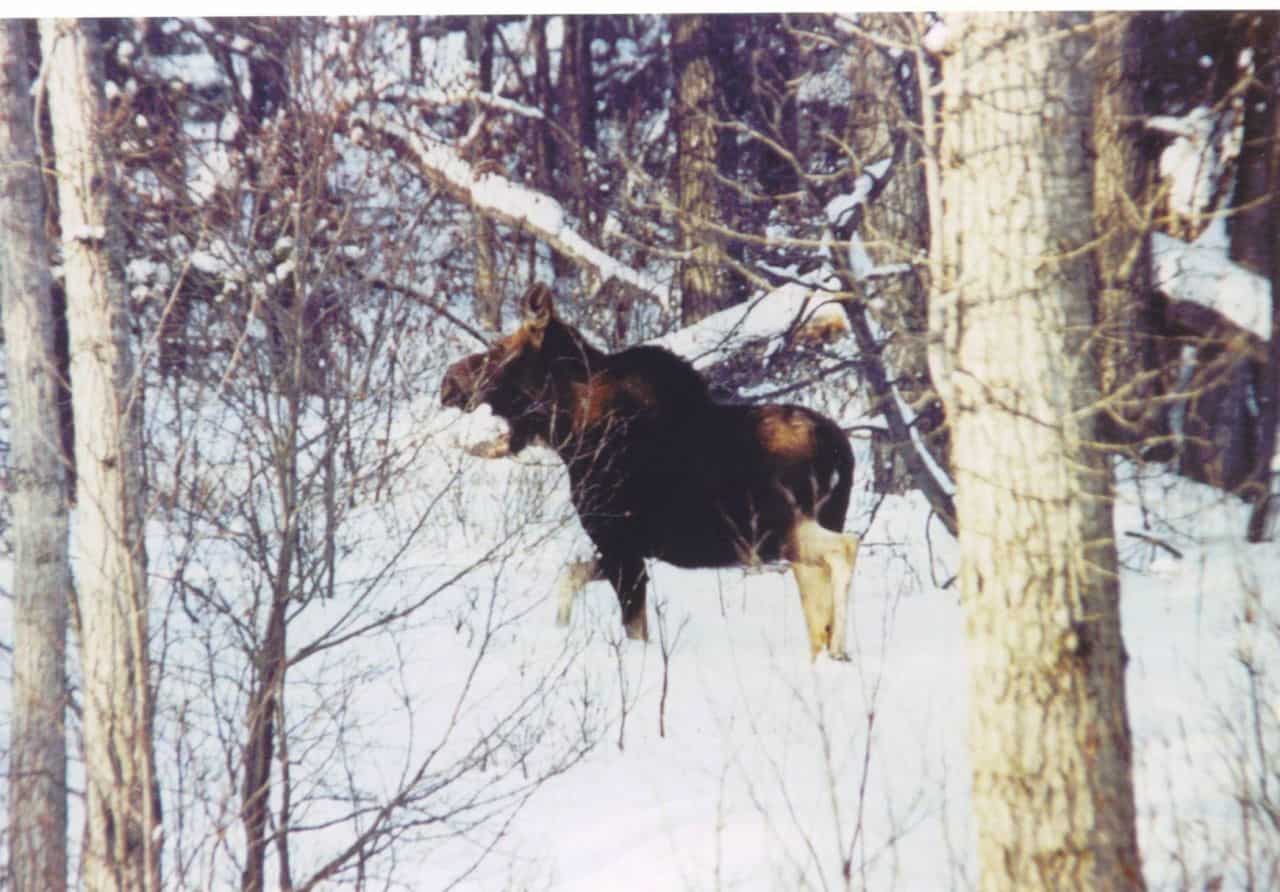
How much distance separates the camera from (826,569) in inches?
174

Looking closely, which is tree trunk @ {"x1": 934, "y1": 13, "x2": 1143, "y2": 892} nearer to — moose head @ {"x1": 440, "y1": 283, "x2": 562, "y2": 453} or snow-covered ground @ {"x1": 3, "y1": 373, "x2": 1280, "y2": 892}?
snow-covered ground @ {"x1": 3, "y1": 373, "x2": 1280, "y2": 892}

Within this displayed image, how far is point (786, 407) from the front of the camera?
4844 millimetres

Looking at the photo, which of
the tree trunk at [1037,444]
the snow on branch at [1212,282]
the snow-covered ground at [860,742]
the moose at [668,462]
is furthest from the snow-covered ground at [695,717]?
the snow on branch at [1212,282]

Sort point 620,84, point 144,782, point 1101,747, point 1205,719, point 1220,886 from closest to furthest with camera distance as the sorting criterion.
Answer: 1. point 1101,747
2. point 1220,886
3. point 144,782
4. point 1205,719
5. point 620,84

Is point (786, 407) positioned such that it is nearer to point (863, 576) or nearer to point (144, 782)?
point (863, 576)

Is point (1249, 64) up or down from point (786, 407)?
up

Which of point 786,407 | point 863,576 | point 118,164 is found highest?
point 118,164

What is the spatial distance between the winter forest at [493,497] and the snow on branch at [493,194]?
17 millimetres

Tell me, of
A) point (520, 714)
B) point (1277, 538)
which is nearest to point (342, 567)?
point (520, 714)

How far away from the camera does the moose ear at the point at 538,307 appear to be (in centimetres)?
423

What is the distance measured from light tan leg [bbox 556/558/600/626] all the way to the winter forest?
0.02 metres

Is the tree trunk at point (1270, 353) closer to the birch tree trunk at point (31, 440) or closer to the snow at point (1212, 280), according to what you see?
the snow at point (1212, 280)

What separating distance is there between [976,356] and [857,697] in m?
1.32

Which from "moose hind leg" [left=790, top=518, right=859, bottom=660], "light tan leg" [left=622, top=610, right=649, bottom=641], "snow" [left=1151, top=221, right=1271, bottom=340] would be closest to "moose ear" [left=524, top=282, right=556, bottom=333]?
"light tan leg" [left=622, top=610, right=649, bottom=641]
